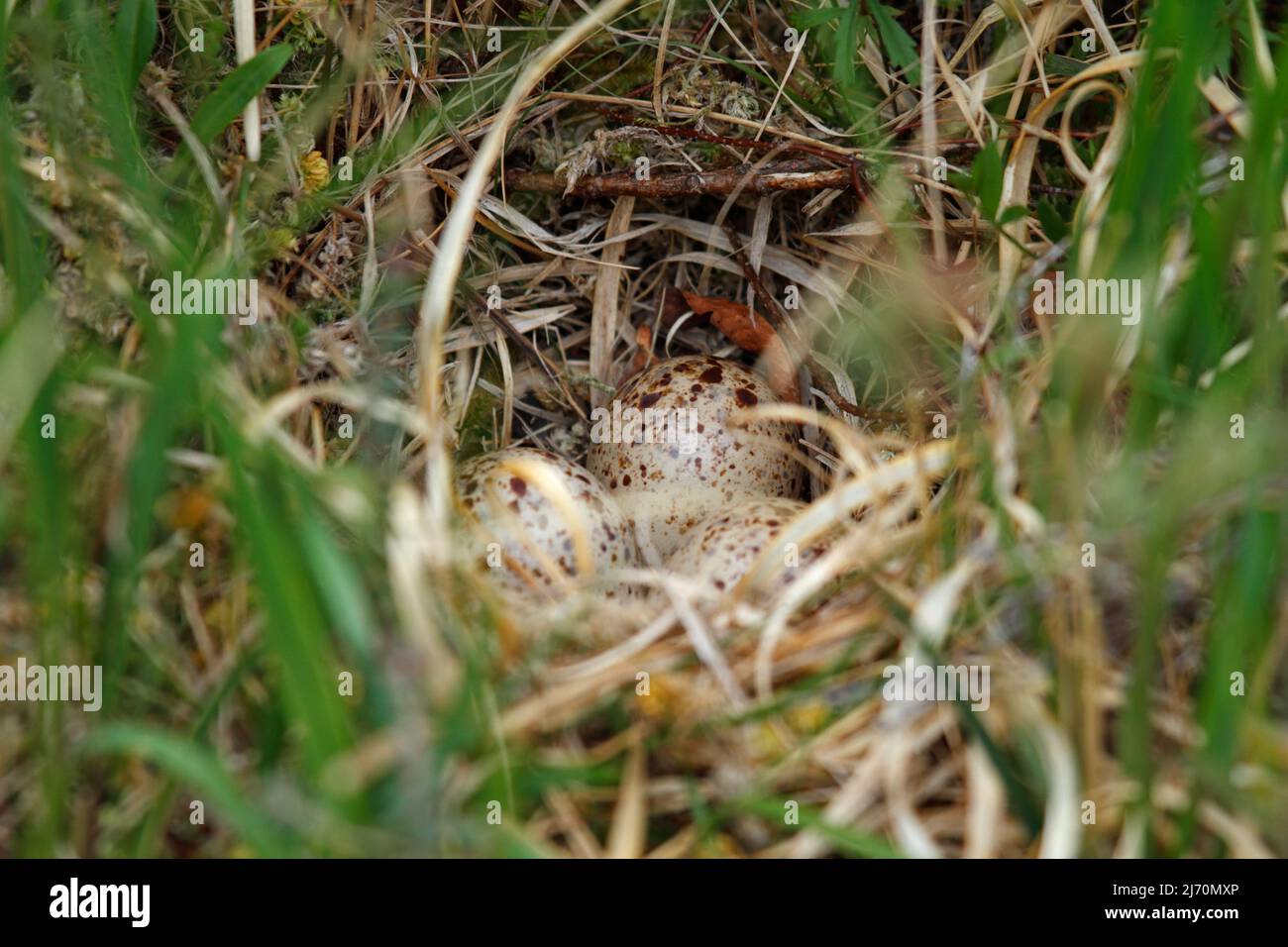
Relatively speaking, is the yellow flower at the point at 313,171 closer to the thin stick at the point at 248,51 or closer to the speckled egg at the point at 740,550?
the thin stick at the point at 248,51

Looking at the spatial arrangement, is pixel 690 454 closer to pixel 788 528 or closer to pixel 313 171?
pixel 788 528

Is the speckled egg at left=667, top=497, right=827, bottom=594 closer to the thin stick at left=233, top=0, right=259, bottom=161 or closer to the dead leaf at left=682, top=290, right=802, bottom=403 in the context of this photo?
the dead leaf at left=682, top=290, right=802, bottom=403

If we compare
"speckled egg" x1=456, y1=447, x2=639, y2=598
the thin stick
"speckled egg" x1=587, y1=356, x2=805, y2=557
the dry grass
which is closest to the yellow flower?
the dry grass

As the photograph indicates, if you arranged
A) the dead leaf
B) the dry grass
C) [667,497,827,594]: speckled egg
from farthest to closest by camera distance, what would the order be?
the dead leaf → [667,497,827,594]: speckled egg → the dry grass

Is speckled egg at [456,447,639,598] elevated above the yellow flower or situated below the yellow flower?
below

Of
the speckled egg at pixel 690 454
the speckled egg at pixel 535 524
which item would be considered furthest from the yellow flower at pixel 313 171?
the speckled egg at pixel 690 454

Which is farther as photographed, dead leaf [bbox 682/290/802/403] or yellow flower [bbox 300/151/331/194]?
dead leaf [bbox 682/290/802/403]
